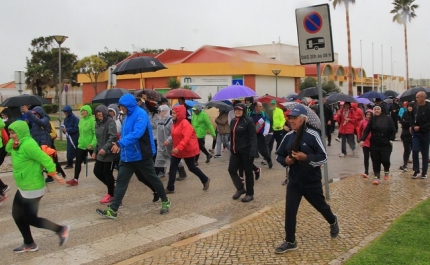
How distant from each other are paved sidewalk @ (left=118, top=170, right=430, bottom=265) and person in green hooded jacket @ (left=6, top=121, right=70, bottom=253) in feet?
4.17

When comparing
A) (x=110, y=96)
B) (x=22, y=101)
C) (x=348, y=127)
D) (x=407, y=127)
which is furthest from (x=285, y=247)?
(x=348, y=127)

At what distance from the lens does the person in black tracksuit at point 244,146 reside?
748 centimetres

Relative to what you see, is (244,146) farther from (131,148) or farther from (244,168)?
(131,148)

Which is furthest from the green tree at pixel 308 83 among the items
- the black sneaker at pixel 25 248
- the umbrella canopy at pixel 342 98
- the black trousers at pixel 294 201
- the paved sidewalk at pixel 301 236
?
the black sneaker at pixel 25 248

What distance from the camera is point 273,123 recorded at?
1266 cm

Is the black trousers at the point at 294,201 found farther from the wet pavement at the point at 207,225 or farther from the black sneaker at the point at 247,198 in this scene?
the black sneaker at the point at 247,198

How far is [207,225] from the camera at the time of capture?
6270 millimetres

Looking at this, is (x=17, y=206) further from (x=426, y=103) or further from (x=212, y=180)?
(x=426, y=103)

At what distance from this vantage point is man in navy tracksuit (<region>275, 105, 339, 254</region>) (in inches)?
192

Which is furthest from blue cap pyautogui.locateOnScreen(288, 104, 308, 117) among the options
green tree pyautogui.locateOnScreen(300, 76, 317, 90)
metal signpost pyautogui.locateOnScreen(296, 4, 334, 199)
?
green tree pyautogui.locateOnScreen(300, 76, 317, 90)

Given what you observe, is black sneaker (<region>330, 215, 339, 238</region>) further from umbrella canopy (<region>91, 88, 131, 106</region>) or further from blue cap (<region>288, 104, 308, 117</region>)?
umbrella canopy (<region>91, 88, 131, 106</region>)

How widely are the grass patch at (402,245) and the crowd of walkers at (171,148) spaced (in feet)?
1.97

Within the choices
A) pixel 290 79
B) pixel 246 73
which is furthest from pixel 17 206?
pixel 290 79

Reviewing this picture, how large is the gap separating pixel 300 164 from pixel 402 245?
1.49m
